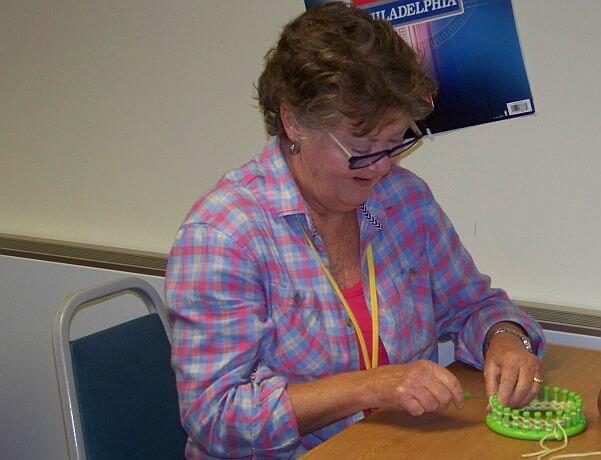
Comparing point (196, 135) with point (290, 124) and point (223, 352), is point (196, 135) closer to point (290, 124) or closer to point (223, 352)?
point (290, 124)

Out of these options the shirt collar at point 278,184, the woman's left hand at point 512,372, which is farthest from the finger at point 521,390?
the shirt collar at point 278,184

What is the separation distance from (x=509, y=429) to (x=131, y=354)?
78 centimetres

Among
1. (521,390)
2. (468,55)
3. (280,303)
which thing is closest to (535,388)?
(521,390)

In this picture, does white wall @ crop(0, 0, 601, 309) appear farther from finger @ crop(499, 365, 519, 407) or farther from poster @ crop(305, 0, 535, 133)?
finger @ crop(499, 365, 519, 407)

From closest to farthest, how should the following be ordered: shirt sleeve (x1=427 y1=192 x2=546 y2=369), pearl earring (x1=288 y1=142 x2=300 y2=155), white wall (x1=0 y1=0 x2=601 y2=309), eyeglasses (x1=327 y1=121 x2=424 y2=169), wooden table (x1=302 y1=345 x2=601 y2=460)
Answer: wooden table (x1=302 y1=345 x2=601 y2=460)
eyeglasses (x1=327 y1=121 x2=424 y2=169)
pearl earring (x1=288 y1=142 x2=300 y2=155)
shirt sleeve (x1=427 y1=192 x2=546 y2=369)
white wall (x1=0 y1=0 x2=601 y2=309)

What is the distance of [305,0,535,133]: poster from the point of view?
2211 millimetres

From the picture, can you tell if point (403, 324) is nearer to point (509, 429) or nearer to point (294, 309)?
point (294, 309)

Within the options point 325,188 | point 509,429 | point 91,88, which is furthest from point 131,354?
point 91,88

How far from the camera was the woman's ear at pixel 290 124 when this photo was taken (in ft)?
5.90

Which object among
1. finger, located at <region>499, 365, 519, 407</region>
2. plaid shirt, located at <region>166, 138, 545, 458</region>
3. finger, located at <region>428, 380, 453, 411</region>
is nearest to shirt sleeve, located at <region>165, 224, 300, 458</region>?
plaid shirt, located at <region>166, 138, 545, 458</region>

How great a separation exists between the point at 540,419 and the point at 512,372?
14cm

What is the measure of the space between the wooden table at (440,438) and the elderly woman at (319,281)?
0.04 metres

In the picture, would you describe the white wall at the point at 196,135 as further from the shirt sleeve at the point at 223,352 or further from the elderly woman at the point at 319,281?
the shirt sleeve at the point at 223,352

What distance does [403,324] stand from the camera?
74.7 inches
